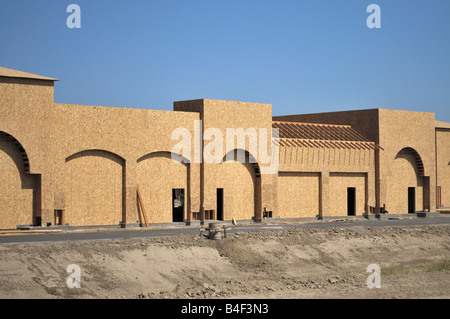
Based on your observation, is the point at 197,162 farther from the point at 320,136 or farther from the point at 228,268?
the point at 228,268

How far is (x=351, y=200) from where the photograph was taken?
49.3 m

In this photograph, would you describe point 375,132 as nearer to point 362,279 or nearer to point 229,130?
point 229,130

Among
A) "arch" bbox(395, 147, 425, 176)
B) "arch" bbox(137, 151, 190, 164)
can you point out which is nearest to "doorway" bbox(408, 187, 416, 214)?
"arch" bbox(395, 147, 425, 176)

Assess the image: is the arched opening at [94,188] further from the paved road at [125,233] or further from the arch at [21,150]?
the arch at [21,150]

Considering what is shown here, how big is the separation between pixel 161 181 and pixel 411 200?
23459 mm

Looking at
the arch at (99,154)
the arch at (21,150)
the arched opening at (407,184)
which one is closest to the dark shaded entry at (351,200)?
the arched opening at (407,184)

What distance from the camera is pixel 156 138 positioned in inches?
1526

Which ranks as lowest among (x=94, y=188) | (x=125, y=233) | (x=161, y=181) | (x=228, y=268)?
(x=228, y=268)

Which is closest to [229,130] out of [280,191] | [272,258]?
[280,191]

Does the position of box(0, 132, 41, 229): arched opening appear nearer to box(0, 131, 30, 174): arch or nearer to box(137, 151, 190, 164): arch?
box(0, 131, 30, 174): arch

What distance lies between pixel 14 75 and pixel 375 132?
2789 centimetres

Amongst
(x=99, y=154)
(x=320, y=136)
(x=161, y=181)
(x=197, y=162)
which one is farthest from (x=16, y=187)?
(x=320, y=136)
